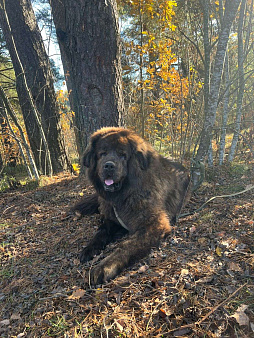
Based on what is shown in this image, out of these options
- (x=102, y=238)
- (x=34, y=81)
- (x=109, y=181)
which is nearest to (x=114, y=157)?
(x=109, y=181)

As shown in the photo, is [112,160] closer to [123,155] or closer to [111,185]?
[123,155]

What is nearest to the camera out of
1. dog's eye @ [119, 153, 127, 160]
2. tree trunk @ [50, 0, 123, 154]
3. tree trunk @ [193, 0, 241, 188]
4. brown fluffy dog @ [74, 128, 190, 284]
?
brown fluffy dog @ [74, 128, 190, 284]

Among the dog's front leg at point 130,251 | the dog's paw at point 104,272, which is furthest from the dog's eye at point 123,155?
the dog's paw at point 104,272

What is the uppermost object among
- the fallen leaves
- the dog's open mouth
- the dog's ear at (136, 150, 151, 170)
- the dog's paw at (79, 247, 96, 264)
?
the dog's ear at (136, 150, 151, 170)

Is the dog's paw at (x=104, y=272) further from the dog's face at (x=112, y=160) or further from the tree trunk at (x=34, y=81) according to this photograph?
the tree trunk at (x=34, y=81)

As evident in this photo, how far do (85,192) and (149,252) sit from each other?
2.53 meters

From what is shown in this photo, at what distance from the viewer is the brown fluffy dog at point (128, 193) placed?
3.04m

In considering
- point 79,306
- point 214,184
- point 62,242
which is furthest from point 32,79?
point 79,306

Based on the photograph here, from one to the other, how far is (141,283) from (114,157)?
165 cm

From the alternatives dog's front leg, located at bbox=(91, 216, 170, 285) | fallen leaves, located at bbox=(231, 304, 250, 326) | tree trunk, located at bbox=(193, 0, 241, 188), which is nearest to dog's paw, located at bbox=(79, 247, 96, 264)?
dog's front leg, located at bbox=(91, 216, 170, 285)

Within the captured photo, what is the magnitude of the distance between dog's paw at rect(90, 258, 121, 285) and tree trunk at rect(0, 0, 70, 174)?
13.1 ft

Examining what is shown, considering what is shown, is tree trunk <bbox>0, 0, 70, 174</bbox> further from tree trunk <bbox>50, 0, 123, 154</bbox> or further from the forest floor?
the forest floor

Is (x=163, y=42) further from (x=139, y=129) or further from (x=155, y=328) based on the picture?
(x=155, y=328)

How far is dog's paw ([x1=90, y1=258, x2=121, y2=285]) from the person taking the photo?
8.09ft
